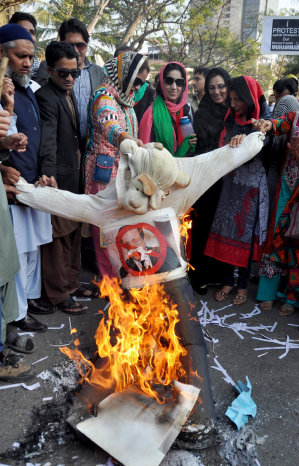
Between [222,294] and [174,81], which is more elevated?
[174,81]

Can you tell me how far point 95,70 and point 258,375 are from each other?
388cm

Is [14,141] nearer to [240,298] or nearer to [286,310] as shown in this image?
[240,298]

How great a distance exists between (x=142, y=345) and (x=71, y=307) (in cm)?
155

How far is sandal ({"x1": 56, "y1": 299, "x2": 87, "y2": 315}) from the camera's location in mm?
4250

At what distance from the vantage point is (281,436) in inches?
106

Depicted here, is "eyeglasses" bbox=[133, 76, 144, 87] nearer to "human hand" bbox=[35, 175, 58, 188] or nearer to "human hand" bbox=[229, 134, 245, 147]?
"human hand" bbox=[229, 134, 245, 147]

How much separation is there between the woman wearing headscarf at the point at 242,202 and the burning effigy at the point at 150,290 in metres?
1.19

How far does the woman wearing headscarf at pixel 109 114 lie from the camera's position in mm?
3699

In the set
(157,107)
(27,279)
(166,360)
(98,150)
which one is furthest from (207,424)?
(157,107)

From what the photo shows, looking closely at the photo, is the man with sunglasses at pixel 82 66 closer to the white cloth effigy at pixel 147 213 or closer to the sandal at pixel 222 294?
the white cloth effigy at pixel 147 213

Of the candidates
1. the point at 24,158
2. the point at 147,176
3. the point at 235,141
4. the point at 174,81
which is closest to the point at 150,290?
the point at 147,176

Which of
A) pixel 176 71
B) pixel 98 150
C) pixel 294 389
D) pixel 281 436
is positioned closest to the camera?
pixel 281 436

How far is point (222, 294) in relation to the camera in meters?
4.67

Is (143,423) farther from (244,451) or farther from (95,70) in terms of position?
(95,70)
